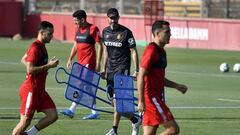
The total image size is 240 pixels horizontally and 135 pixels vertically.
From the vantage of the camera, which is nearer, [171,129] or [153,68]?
[171,129]

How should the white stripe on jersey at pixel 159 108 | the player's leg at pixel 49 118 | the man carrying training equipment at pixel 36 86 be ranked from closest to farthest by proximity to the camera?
the white stripe on jersey at pixel 159 108 → the man carrying training equipment at pixel 36 86 → the player's leg at pixel 49 118

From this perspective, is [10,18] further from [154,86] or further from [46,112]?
[154,86]

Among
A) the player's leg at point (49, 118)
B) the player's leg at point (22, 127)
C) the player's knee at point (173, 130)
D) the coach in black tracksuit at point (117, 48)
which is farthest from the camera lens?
the coach in black tracksuit at point (117, 48)

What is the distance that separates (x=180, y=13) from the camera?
57.2m

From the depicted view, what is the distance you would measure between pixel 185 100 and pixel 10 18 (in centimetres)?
3419

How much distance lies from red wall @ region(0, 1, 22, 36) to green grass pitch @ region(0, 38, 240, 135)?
1405 centimetres

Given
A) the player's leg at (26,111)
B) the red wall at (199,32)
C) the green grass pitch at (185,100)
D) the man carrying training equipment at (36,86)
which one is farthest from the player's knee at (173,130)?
the red wall at (199,32)

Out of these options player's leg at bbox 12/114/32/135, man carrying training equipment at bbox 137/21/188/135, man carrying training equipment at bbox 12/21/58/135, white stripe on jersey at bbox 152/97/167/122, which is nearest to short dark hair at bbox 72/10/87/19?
man carrying training equipment at bbox 12/21/58/135

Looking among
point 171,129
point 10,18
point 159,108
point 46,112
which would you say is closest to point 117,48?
point 46,112

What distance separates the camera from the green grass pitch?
691 inches

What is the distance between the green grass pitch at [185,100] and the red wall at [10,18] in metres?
14.0

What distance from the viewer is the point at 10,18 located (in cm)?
5625

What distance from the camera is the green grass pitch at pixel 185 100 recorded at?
57.6ft

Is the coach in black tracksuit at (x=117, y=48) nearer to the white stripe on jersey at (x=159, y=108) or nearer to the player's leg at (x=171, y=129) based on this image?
the white stripe on jersey at (x=159, y=108)
